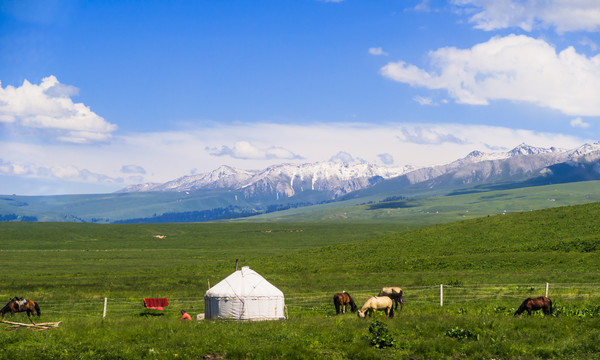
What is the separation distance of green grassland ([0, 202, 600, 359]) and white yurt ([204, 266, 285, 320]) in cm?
148

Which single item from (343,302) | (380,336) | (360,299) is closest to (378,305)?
(343,302)

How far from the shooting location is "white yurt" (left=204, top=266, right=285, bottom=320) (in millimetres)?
33344

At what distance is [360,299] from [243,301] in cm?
1163

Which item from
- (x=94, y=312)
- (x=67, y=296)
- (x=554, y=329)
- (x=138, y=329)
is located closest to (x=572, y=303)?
(x=554, y=329)

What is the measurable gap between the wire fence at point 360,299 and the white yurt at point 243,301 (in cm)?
211

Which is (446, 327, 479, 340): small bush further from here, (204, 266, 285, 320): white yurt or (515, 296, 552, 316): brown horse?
(204, 266, 285, 320): white yurt

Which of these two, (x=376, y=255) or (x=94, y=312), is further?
(x=376, y=255)

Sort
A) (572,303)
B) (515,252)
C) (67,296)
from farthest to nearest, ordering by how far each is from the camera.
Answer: (515,252) < (67,296) < (572,303)

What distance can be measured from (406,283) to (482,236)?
149ft

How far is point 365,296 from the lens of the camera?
1742 inches

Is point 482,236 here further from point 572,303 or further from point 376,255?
point 572,303

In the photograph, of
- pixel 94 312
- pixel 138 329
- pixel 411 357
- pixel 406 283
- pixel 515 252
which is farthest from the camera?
pixel 515 252

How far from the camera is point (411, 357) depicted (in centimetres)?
2134

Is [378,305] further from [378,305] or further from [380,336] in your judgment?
[380,336]
